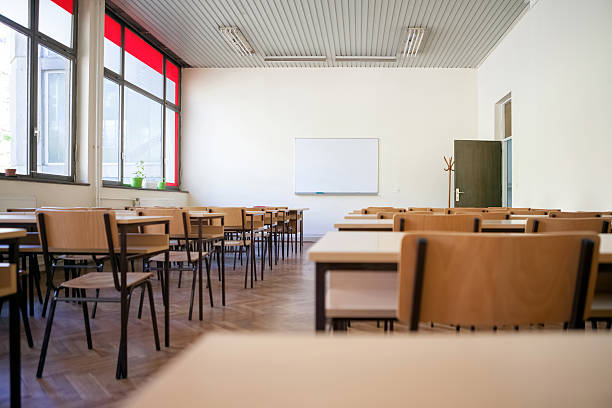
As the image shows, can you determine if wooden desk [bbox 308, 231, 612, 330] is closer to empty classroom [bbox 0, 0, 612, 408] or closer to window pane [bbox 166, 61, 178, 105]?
empty classroom [bbox 0, 0, 612, 408]

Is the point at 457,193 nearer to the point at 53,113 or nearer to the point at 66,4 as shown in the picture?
the point at 53,113

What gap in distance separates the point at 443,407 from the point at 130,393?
6.14 feet

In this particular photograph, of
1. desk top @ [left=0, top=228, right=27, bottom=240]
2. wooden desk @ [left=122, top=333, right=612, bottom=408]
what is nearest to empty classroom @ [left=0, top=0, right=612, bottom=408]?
wooden desk @ [left=122, top=333, right=612, bottom=408]

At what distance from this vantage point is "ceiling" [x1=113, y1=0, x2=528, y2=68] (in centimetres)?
650

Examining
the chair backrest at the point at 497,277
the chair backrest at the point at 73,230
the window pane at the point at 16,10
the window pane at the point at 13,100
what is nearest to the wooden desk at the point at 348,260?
the chair backrest at the point at 497,277

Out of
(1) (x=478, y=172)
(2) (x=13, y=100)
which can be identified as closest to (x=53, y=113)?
(2) (x=13, y=100)

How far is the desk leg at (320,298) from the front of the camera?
3.65ft

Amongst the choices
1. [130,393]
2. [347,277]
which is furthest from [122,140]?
[347,277]

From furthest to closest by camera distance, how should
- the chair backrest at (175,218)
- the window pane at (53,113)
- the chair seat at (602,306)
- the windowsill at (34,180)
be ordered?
the window pane at (53,113) → the windowsill at (34,180) → the chair backrest at (175,218) → the chair seat at (602,306)

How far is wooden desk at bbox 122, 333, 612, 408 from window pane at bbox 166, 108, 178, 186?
9.03m

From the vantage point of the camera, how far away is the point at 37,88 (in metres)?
5.04

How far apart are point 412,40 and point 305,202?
393 cm

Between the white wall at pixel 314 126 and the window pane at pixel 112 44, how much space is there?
253cm

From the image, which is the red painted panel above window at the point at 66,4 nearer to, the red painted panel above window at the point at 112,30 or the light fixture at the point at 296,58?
the red painted panel above window at the point at 112,30
